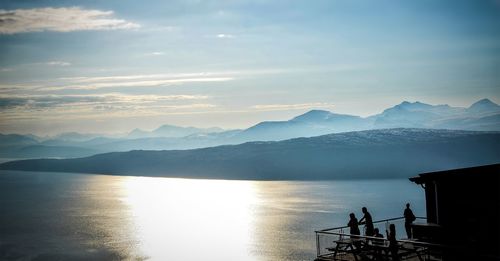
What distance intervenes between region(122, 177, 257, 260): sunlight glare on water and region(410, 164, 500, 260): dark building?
5344 centimetres

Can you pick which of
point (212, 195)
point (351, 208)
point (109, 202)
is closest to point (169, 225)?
point (351, 208)

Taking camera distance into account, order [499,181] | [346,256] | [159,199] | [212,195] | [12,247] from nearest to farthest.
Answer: [499,181]
[346,256]
[12,247]
[159,199]
[212,195]

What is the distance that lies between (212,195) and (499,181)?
176 m

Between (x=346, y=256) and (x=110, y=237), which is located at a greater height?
(x=346, y=256)

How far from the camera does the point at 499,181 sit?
19.0 meters

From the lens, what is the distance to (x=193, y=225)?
111m

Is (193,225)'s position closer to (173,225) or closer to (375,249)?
(173,225)

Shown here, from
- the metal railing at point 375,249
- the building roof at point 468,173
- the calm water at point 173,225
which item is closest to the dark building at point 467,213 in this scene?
the building roof at point 468,173

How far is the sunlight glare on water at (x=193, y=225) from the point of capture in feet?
254

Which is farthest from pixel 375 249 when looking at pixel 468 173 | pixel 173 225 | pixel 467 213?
pixel 173 225

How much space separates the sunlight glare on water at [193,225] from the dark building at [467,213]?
53.4 meters

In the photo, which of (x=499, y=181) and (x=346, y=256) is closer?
(x=499, y=181)

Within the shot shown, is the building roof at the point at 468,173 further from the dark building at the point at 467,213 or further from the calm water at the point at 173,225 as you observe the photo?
the calm water at the point at 173,225

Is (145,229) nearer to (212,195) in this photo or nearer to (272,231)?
(272,231)
